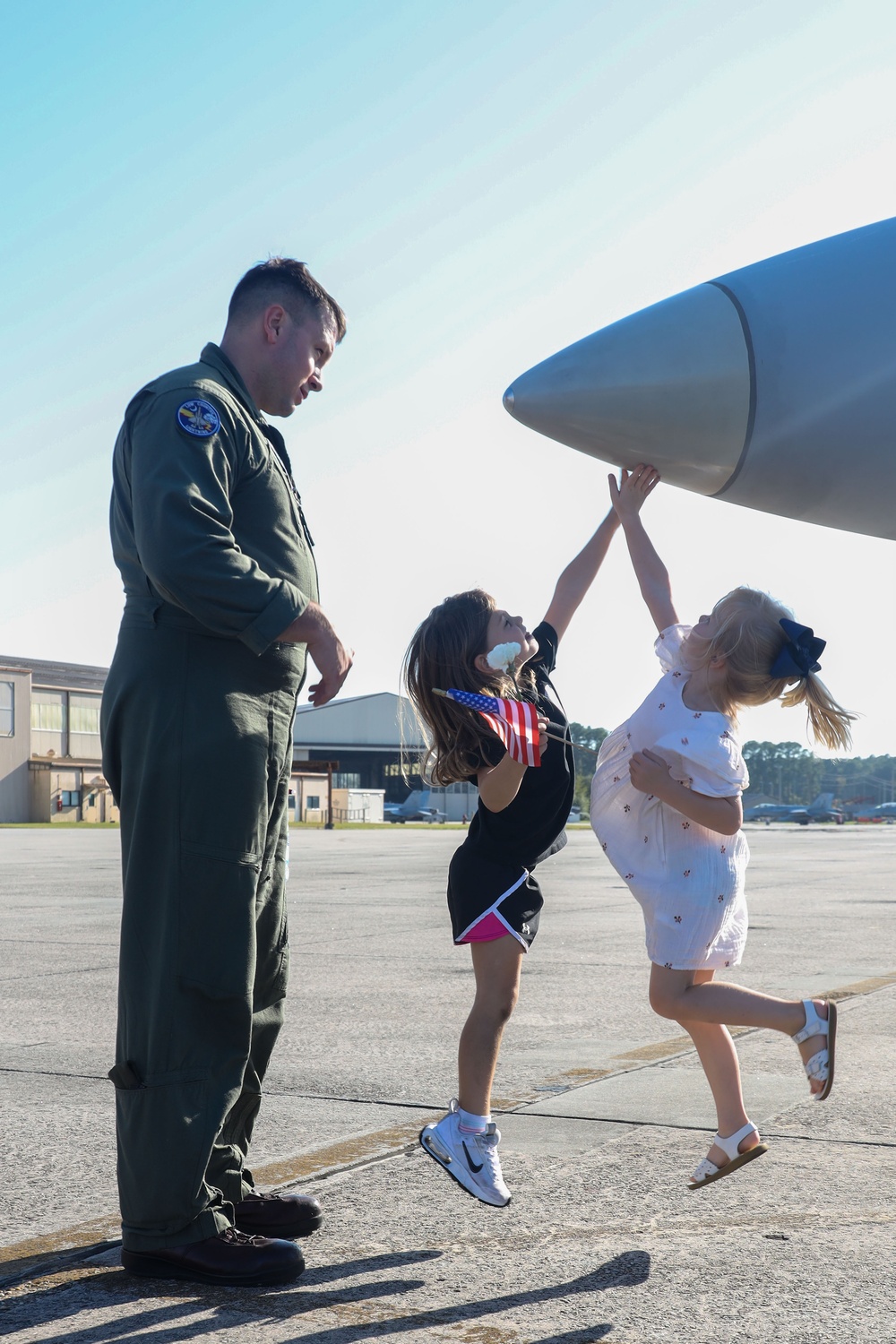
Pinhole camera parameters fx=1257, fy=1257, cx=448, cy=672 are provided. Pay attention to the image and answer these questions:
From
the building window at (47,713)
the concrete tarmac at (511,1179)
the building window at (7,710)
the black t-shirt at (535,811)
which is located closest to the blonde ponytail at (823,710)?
the black t-shirt at (535,811)

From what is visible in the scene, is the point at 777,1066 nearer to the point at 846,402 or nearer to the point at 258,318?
the point at 846,402

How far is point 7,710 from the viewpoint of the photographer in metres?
53.0

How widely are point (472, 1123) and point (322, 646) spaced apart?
1208mm

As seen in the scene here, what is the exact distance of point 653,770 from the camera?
302 cm

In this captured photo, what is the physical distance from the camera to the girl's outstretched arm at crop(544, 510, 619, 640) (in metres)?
3.63

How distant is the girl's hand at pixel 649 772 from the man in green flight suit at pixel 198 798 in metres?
0.79

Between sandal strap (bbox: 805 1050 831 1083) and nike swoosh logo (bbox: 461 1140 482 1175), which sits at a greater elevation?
sandal strap (bbox: 805 1050 831 1083)

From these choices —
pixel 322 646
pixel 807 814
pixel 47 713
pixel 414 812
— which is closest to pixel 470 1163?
pixel 322 646

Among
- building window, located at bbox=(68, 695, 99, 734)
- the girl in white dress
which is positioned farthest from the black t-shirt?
building window, located at bbox=(68, 695, 99, 734)

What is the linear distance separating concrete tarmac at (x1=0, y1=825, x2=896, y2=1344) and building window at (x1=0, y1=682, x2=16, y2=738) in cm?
4799

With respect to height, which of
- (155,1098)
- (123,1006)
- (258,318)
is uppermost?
(258,318)

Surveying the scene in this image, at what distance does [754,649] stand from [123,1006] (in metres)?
1.70

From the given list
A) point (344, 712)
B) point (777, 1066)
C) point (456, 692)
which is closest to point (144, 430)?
point (456, 692)

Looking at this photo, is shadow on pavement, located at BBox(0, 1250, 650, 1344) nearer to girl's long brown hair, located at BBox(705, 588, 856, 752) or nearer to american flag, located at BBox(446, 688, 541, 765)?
american flag, located at BBox(446, 688, 541, 765)
